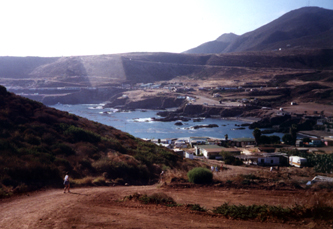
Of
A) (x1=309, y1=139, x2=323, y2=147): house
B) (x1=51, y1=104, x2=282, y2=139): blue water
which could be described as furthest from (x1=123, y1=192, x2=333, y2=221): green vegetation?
(x1=51, y1=104, x2=282, y2=139): blue water

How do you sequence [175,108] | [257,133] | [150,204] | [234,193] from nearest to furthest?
[150,204], [234,193], [257,133], [175,108]

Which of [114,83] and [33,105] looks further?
[114,83]

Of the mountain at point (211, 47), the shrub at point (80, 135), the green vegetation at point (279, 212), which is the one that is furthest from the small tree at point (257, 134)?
the mountain at point (211, 47)

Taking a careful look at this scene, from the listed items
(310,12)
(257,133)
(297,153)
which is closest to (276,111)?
(257,133)

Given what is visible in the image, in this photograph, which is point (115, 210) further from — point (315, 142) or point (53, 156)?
point (315, 142)

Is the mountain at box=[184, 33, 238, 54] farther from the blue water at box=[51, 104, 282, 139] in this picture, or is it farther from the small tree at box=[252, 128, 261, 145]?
the small tree at box=[252, 128, 261, 145]

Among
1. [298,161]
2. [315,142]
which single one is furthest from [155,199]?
[315,142]

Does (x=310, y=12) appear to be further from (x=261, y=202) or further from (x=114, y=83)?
(x=261, y=202)

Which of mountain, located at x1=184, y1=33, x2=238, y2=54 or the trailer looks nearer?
the trailer
